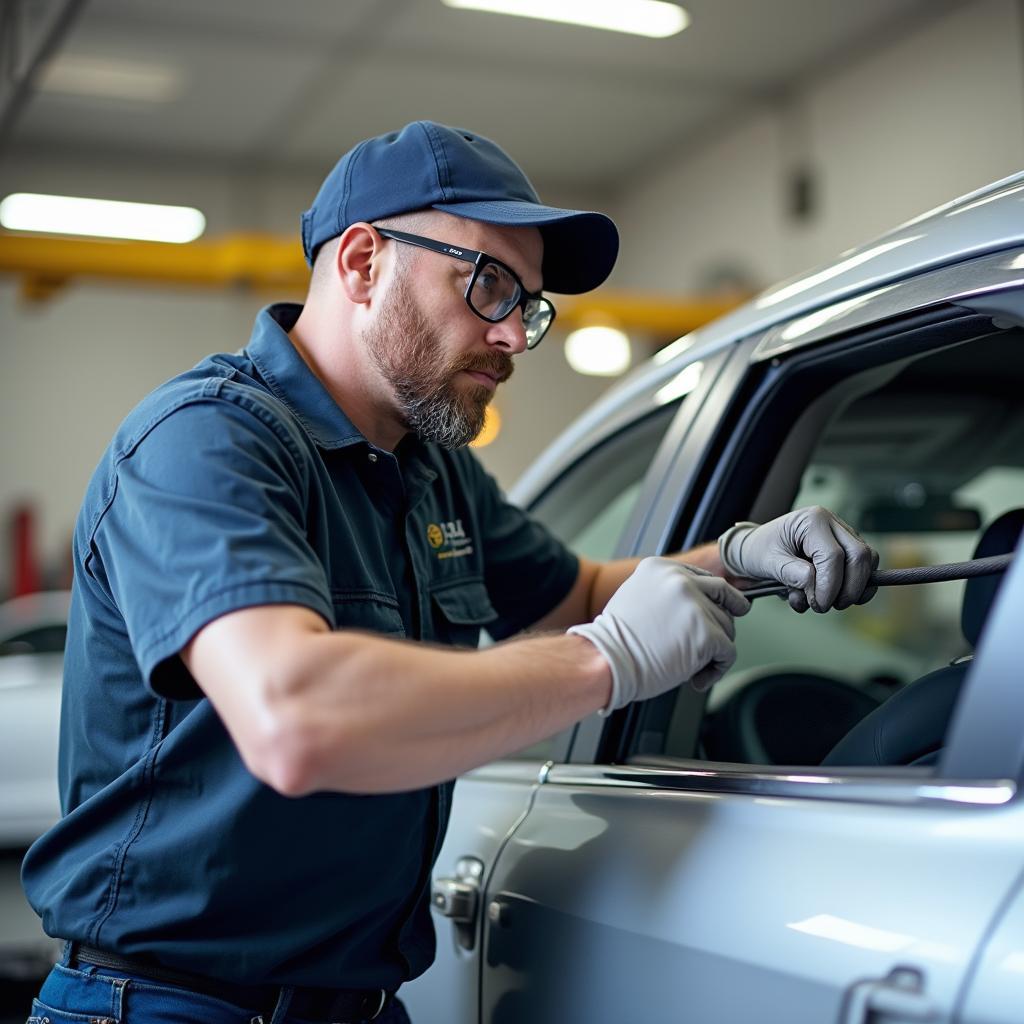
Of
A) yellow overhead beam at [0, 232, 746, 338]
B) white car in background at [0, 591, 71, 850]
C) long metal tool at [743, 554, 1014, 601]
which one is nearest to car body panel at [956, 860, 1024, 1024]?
long metal tool at [743, 554, 1014, 601]

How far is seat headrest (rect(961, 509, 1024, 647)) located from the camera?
170 centimetres

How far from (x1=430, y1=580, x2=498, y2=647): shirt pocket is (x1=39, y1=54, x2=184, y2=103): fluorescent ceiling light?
767cm

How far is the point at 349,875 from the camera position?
147cm

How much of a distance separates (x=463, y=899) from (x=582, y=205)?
10486 mm


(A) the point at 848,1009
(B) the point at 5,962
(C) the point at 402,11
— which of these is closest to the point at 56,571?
(C) the point at 402,11

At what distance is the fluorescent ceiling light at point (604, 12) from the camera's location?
7379mm

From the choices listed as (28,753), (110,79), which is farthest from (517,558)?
(110,79)

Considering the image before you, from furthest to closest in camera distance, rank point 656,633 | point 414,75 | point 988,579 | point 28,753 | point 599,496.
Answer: point 414,75
point 28,753
point 599,496
point 988,579
point 656,633

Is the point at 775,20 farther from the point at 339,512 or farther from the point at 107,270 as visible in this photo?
the point at 339,512

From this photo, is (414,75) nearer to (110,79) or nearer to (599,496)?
(110,79)

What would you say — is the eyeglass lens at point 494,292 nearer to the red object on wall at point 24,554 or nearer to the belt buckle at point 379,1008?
the belt buckle at point 379,1008

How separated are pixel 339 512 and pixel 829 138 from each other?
27.2ft

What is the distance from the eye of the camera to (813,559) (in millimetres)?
1577

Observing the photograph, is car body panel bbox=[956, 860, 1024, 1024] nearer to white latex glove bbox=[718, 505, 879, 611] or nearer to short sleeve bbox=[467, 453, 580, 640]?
white latex glove bbox=[718, 505, 879, 611]
